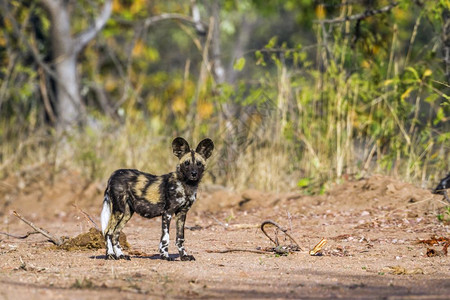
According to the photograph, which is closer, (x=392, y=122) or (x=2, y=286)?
(x=2, y=286)

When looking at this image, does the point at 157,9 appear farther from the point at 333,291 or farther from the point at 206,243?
the point at 333,291

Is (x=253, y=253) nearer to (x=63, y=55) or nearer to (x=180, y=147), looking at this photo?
(x=180, y=147)

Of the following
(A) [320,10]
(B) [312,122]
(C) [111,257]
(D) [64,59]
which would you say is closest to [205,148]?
(C) [111,257]

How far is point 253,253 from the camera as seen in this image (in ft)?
21.3

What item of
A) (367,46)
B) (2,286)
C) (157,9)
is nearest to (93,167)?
(367,46)

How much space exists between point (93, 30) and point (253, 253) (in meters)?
10.8

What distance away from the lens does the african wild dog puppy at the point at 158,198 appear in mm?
6035

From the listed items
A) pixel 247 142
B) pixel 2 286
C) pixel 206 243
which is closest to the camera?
pixel 2 286

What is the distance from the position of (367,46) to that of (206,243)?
192 inches

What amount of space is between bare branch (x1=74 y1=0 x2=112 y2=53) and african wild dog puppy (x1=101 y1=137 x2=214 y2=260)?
33.8ft

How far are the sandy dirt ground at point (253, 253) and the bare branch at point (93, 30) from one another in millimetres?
5403

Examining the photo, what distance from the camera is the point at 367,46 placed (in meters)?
10.8

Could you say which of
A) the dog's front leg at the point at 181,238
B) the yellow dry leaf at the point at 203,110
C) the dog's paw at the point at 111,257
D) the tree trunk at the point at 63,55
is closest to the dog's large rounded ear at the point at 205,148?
the dog's front leg at the point at 181,238

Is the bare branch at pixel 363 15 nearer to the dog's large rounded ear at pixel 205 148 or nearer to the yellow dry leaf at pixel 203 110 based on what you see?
the yellow dry leaf at pixel 203 110
